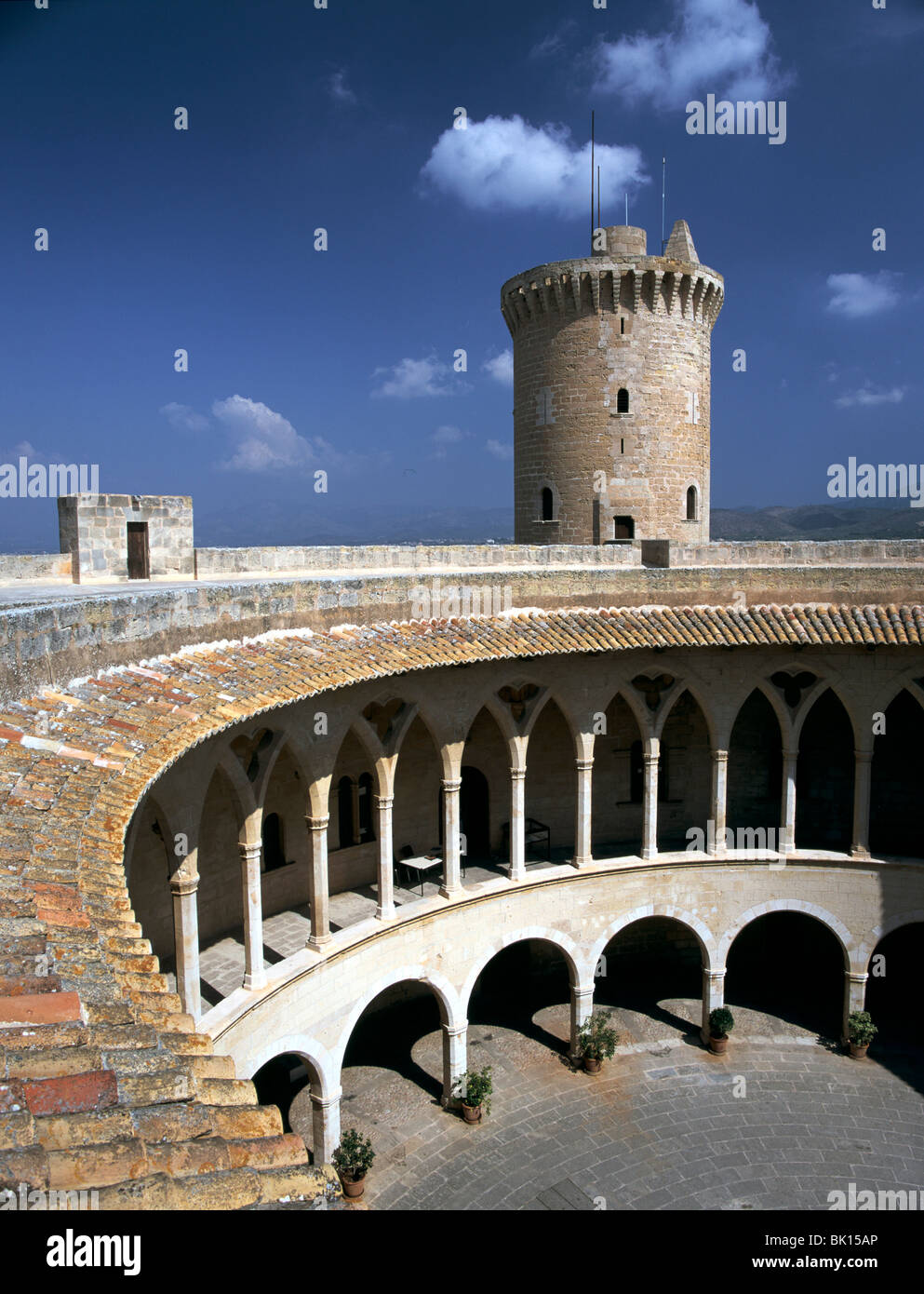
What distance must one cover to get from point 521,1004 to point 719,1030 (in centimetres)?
457

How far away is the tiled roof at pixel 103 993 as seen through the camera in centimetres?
310

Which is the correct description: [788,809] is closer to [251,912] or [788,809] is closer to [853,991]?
Answer: [853,991]

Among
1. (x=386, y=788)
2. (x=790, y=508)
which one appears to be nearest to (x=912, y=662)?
(x=386, y=788)

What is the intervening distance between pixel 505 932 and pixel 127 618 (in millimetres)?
11368

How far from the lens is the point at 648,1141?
55.8 ft

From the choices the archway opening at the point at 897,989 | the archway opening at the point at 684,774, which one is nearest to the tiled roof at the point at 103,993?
the archway opening at the point at 684,774

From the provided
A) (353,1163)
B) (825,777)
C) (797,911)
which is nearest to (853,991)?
(797,911)

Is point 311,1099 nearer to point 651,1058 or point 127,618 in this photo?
point 651,1058

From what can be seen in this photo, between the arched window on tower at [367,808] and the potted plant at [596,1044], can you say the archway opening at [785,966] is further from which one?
the arched window on tower at [367,808]

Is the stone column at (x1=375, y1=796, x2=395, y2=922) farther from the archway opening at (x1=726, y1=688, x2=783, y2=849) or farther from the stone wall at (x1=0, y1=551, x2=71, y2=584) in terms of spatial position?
the archway opening at (x1=726, y1=688, x2=783, y2=849)

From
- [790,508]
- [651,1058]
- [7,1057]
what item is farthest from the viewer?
[790,508]

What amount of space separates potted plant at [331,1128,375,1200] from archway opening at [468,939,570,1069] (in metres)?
4.39

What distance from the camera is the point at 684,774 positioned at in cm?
2333

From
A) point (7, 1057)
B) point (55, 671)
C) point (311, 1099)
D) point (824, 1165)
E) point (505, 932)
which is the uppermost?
point (55, 671)
